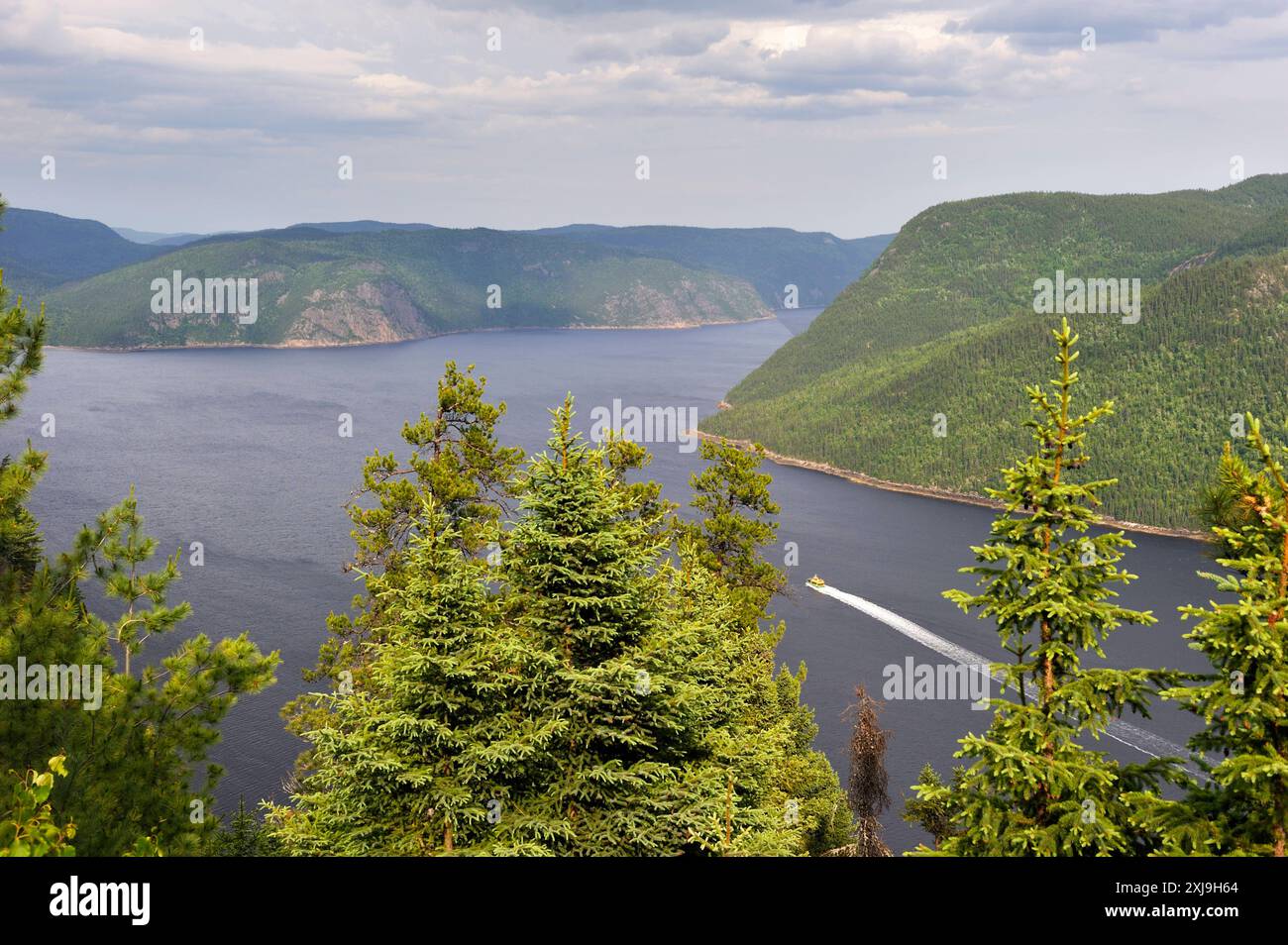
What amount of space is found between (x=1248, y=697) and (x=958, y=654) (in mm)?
96935

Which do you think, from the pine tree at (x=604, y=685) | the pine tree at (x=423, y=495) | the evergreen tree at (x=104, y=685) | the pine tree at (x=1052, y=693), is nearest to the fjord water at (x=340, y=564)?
the pine tree at (x=423, y=495)

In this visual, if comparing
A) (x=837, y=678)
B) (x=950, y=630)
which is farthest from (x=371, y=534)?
(x=950, y=630)

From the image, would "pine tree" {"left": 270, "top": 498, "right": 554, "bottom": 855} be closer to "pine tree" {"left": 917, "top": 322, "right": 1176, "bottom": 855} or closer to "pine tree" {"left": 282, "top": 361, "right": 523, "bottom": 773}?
"pine tree" {"left": 917, "top": 322, "right": 1176, "bottom": 855}

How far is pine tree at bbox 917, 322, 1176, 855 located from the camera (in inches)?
566

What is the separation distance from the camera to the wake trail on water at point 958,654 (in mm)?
84688

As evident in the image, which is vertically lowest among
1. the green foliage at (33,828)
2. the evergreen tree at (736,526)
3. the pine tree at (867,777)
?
the pine tree at (867,777)

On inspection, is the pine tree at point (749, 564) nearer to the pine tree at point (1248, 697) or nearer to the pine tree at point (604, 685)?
the pine tree at point (604, 685)

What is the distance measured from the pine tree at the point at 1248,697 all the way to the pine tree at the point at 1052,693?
0.99 m

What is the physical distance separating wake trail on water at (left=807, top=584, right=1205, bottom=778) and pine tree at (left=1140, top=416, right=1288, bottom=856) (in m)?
68.2

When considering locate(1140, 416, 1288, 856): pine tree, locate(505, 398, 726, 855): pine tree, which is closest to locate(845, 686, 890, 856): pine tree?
locate(505, 398, 726, 855): pine tree

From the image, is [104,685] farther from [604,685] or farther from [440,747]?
[604,685]

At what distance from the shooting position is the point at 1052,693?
14.9 meters

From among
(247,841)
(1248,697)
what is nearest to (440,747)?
(1248,697)

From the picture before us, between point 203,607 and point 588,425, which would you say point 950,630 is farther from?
point 588,425
